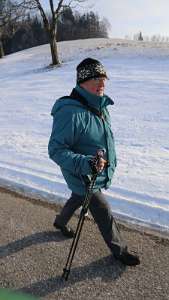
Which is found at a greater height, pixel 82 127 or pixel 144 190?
pixel 82 127

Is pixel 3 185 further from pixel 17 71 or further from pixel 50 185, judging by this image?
pixel 17 71

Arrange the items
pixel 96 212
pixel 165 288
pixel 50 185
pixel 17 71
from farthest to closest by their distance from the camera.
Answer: pixel 17 71
pixel 50 185
pixel 96 212
pixel 165 288

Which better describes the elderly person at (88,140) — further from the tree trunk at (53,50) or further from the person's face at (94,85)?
the tree trunk at (53,50)

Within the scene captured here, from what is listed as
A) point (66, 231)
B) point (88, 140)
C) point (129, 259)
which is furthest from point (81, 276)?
point (88, 140)

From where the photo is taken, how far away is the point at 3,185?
7145 millimetres

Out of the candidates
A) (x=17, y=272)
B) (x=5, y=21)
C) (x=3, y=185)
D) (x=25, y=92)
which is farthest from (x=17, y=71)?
(x=17, y=272)

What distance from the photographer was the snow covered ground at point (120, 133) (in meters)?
6.36

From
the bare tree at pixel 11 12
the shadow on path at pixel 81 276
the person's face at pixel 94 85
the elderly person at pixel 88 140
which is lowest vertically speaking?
the shadow on path at pixel 81 276

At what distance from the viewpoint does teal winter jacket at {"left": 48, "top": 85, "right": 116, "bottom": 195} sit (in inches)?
160

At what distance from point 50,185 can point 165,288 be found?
126 inches

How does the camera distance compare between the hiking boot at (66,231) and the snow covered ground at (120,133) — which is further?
the snow covered ground at (120,133)

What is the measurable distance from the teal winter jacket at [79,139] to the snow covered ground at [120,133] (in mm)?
1426

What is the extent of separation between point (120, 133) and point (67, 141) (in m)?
6.33

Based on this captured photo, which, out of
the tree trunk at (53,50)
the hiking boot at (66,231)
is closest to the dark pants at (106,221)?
the hiking boot at (66,231)
